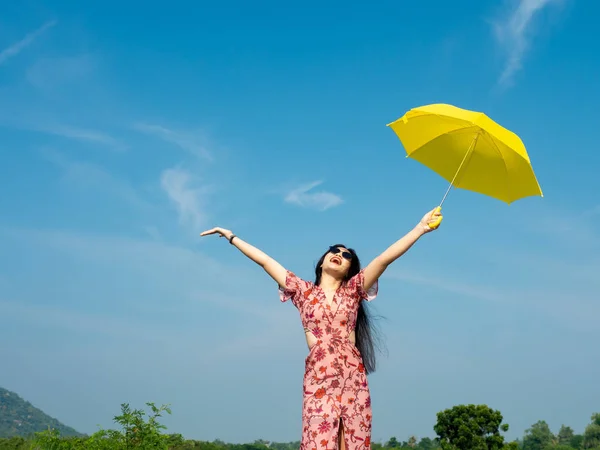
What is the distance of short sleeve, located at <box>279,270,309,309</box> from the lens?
5566 mm

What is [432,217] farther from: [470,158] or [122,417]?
[122,417]

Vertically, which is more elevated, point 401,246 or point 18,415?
point 18,415

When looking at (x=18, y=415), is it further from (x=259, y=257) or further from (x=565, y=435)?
(x=259, y=257)

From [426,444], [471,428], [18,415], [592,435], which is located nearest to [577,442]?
[592,435]

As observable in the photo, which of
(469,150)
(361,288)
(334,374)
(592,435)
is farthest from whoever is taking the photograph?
(592,435)

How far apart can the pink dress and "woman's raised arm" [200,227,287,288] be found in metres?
0.23

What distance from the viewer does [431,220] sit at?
16.8 feet

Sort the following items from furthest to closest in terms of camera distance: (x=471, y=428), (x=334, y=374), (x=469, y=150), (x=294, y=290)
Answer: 1. (x=471, y=428)
2. (x=469, y=150)
3. (x=294, y=290)
4. (x=334, y=374)

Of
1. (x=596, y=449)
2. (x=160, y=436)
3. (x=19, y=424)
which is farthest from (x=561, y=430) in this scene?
(x=19, y=424)

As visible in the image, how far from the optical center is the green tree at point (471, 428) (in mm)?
39656

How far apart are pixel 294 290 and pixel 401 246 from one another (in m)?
1.01

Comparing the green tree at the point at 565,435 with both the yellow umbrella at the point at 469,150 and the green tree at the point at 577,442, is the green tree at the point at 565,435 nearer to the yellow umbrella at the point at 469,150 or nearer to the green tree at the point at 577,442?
the green tree at the point at 577,442

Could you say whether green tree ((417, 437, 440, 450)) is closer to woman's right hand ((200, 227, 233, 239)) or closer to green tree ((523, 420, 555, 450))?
green tree ((523, 420, 555, 450))

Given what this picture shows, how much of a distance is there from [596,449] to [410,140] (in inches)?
3048
